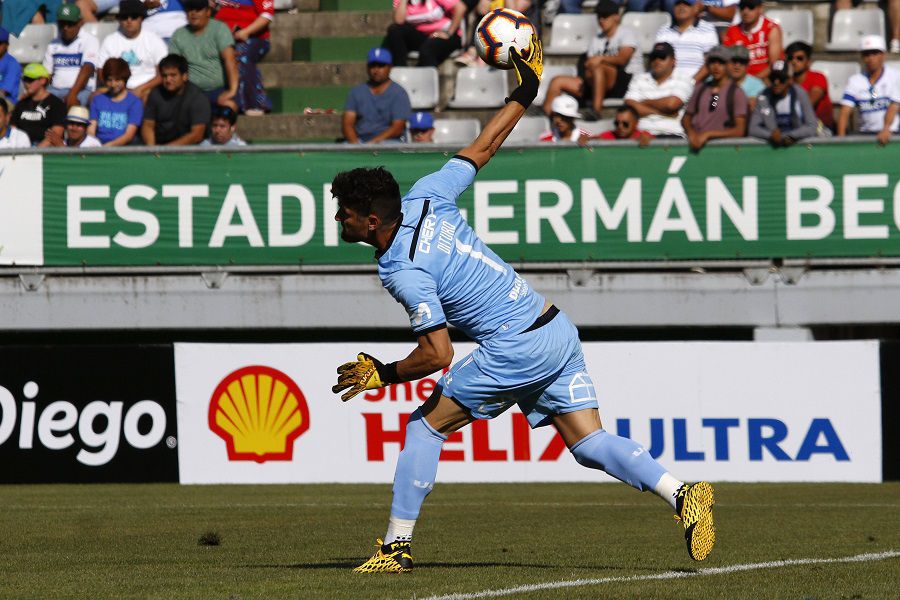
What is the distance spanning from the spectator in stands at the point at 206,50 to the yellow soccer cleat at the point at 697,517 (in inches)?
440

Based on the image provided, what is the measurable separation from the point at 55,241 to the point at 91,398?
5.44ft

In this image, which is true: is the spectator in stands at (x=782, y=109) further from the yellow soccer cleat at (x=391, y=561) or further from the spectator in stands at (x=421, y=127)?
the yellow soccer cleat at (x=391, y=561)

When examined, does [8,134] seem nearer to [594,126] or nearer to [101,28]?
[101,28]

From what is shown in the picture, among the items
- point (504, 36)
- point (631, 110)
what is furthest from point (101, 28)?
point (504, 36)

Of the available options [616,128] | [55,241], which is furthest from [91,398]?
[616,128]

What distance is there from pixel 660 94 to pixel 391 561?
9.84m

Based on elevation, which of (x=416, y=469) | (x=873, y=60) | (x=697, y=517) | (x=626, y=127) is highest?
(x=873, y=60)

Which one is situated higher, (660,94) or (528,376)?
(660,94)

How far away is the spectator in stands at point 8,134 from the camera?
51.6 feet

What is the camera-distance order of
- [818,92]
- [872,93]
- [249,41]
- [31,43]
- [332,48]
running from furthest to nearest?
[332,48], [31,43], [249,41], [818,92], [872,93]

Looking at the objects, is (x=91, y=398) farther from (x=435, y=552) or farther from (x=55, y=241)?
(x=435, y=552)

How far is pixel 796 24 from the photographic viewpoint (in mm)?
17688

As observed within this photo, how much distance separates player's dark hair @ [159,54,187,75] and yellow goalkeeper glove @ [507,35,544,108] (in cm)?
861

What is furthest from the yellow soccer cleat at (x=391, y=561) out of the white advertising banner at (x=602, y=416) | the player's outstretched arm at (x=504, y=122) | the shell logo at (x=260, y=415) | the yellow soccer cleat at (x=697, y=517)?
the shell logo at (x=260, y=415)
